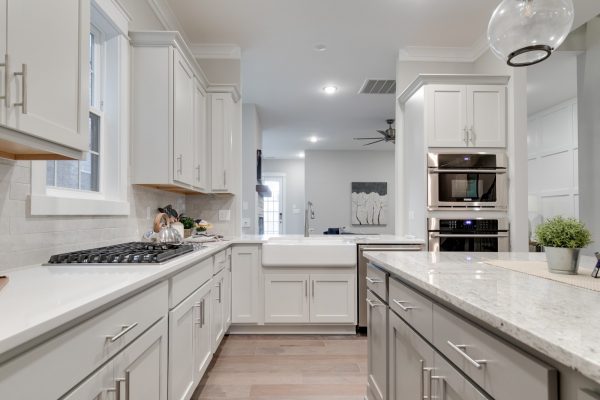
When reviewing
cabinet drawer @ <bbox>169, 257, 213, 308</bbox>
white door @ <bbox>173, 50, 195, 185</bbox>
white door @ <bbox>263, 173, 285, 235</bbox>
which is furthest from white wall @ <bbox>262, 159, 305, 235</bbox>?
cabinet drawer @ <bbox>169, 257, 213, 308</bbox>

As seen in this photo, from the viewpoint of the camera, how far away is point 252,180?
5516 millimetres

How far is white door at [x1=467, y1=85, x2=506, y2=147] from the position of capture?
325cm

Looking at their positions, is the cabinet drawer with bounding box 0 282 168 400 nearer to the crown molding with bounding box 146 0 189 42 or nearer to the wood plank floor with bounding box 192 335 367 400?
the wood plank floor with bounding box 192 335 367 400

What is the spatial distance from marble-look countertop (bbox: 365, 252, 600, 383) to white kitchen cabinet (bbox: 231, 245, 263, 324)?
6.78 feet

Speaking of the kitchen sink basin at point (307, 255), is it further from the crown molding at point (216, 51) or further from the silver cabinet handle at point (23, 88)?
the silver cabinet handle at point (23, 88)

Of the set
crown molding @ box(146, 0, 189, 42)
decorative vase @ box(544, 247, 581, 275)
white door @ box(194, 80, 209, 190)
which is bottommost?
decorative vase @ box(544, 247, 581, 275)

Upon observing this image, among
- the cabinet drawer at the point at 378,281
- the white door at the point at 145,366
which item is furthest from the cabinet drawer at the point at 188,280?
the cabinet drawer at the point at 378,281

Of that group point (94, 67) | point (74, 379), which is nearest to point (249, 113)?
point (94, 67)

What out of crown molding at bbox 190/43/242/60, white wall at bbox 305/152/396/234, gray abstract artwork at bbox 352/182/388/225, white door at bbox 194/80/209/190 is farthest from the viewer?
white wall at bbox 305/152/396/234

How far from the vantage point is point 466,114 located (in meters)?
3.25

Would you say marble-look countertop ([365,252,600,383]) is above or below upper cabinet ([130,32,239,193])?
below

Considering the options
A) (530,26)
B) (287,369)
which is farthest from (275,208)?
(530,26)

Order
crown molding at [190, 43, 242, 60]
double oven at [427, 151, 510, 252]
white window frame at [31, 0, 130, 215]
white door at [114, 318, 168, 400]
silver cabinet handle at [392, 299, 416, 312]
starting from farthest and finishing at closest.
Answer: crown molding at [190, 43, 242, 60] → double oven at [427, 151, 510, 252] → white window frame at [31, 0, 130, 215] → silver cabinet handle at [392, 299, 416, 312] → white door at [114, 318, 168, 400]

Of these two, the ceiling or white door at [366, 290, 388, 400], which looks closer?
white door at [366, 290, 388, 400]
